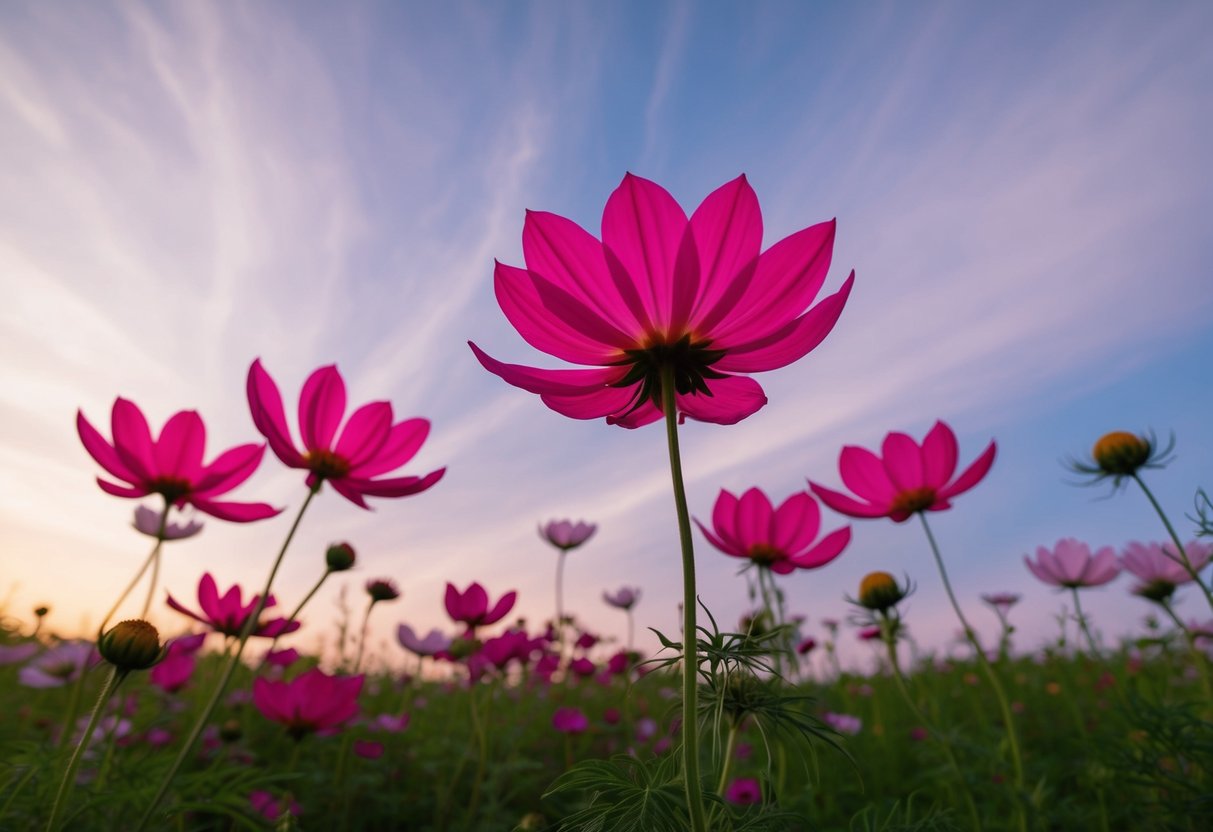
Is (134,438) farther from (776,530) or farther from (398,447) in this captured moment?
(776,530)

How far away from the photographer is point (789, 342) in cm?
83

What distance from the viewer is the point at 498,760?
9.26 feet

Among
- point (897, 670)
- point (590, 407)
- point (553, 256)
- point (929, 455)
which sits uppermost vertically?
point (929, 455)

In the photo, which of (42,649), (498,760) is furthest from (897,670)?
(42,649)

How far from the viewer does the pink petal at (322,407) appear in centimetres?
139

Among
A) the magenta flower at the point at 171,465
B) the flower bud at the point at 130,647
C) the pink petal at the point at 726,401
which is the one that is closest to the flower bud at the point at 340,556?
the magenta flower at the point at 171,465

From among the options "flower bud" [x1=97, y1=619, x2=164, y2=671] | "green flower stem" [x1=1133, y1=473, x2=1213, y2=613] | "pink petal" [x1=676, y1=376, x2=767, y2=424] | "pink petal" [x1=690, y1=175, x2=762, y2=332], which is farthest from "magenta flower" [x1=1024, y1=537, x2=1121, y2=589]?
"flower bud" [x1=97, y1=619, x2=164, y2=671]

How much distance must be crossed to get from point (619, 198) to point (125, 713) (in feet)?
10.3

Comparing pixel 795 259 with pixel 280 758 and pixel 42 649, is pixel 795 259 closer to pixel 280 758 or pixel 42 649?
pixel 280 758

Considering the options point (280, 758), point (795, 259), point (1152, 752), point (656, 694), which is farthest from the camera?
point (656, 694)

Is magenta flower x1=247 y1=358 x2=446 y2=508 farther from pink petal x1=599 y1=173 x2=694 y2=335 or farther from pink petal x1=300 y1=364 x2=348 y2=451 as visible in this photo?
pink petal x1=599 y1=173 x2=694 y2=335

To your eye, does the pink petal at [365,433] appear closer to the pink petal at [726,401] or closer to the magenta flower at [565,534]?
the pink petal at [726,401]

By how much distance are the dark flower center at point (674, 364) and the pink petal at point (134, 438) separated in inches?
41.4

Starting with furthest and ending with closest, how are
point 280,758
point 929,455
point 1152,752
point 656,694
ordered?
point 656,694 → point 280,758 → point 1152,752 → point 929,455
